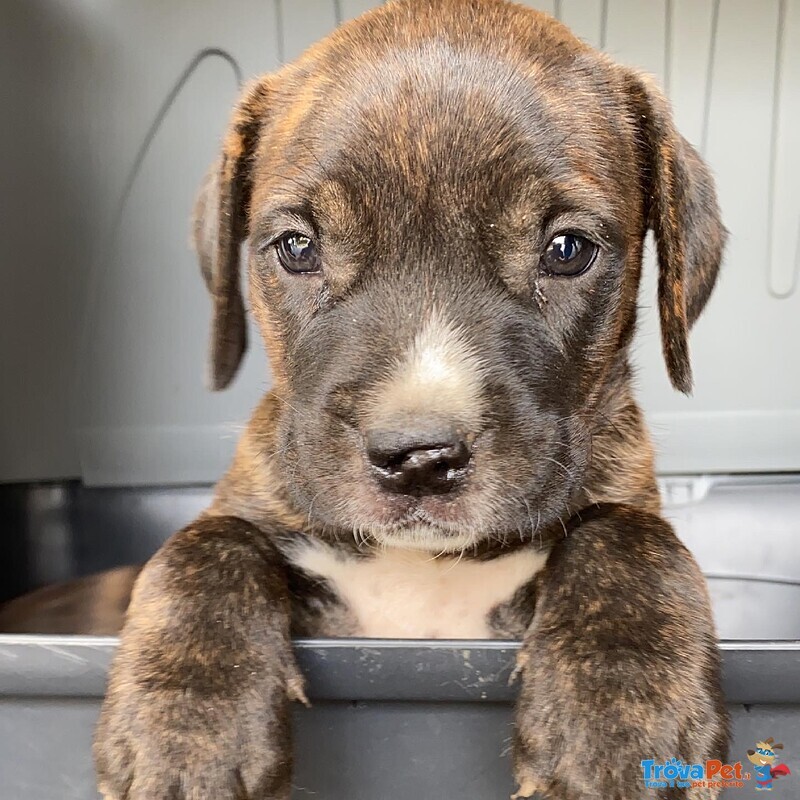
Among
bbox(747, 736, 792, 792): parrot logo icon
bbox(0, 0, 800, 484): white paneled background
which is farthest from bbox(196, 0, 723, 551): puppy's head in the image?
bbox(0, 0, 800, 484): white paneled background

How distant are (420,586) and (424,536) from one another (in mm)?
648

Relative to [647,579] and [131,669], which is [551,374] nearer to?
[647,579]

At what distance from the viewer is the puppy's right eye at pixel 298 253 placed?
2.25 m

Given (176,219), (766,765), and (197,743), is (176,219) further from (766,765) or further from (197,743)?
(766,765)

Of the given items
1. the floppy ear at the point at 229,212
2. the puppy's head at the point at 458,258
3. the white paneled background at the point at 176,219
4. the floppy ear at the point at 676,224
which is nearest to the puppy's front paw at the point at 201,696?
the puppy's head at the point at 458,258

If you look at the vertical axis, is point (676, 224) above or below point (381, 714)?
above

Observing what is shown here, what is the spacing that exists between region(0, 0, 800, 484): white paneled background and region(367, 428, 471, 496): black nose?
269cm

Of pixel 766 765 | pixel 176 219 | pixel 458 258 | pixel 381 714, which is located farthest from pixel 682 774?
pixel 176 219

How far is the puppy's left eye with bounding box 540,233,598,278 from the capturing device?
214 cm

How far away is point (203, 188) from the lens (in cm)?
283

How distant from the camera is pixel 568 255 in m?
2.16

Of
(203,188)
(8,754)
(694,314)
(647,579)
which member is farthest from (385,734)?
(203,188)

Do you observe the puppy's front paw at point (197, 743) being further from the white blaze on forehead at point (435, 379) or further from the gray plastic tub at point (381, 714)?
the white blaze on forehead at point (435, 379)

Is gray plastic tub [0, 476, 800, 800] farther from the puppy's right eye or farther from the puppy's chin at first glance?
the puppy's right eye
